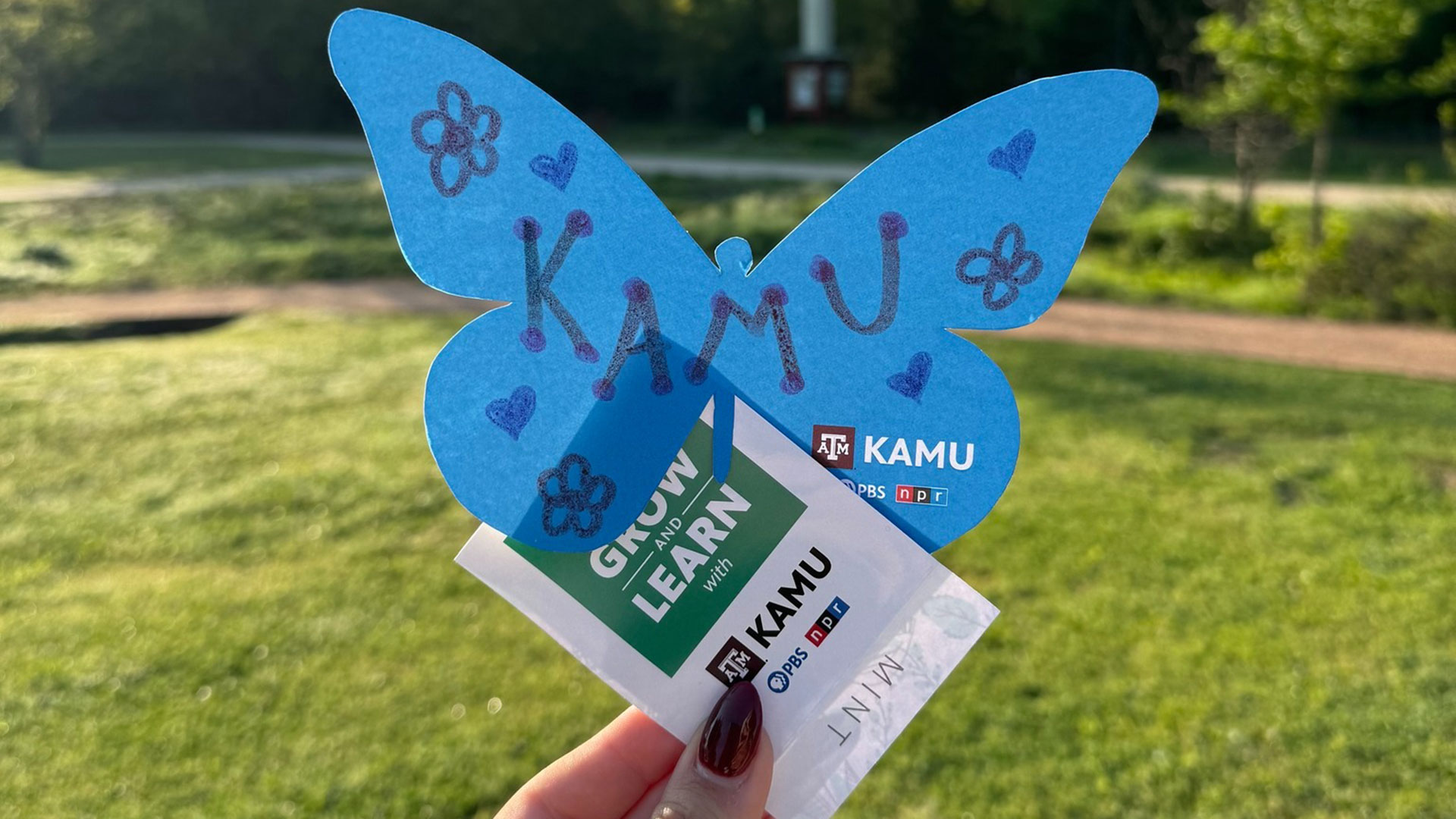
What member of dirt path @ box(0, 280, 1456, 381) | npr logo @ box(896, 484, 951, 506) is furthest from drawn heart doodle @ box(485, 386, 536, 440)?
dirt path @ box(0, 280, 1456, 381)

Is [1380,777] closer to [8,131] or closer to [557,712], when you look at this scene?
[557,712]

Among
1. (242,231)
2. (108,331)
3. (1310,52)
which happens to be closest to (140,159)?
(242,231)

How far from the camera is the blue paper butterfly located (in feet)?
3.82

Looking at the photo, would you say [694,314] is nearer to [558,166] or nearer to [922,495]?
[558,166]

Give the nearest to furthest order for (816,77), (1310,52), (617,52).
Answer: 1. (1310,52)
2. (816,77)
3. (617,52)

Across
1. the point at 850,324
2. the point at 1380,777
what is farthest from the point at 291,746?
the point at 1380,777

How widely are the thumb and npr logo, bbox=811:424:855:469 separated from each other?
279mm

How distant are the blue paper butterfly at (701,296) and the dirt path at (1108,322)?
18.8 feet

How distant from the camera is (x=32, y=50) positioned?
1675 cm

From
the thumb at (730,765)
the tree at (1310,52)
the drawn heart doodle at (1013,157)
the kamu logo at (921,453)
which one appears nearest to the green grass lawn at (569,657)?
the thumb at (730,765)

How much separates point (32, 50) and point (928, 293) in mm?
20411

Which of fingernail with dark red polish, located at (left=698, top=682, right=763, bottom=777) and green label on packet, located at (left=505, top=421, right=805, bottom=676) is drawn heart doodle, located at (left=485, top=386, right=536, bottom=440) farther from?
fingernail with dark red polish, located at (left=698, top=682, right=763, bottom=777)

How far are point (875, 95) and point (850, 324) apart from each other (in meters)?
23.9

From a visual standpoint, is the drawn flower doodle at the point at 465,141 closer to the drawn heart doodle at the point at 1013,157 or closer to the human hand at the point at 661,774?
the drawn heart doodle at the point at 1013,157
